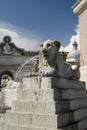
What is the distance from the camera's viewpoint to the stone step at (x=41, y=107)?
5.48 meters

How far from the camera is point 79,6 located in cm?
1101

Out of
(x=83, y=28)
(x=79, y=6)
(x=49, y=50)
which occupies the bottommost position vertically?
(x=49, y=50)

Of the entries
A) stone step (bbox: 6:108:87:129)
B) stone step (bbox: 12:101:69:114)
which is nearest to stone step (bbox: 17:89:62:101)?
stone step (bbox: 12:101:69:114)

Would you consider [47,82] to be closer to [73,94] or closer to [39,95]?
[39,95]

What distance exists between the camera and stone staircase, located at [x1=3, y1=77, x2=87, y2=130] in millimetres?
5477

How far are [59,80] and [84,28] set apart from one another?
5.34 m

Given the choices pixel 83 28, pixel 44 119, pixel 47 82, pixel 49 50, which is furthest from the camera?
pixel 83 28

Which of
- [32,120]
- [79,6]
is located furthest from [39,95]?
[79,6]

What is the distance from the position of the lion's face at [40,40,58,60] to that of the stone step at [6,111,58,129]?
1321mm

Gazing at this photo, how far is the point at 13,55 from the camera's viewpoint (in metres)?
41.3

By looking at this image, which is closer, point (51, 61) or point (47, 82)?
point (47, 82)

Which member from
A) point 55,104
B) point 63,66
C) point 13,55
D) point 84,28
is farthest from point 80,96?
point 13,55

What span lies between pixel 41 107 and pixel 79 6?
253 inches

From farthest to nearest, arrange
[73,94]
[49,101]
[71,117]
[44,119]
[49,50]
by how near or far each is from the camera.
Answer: [73,94]
[49,50]
[71,117]
[49,101]
[44,119]
